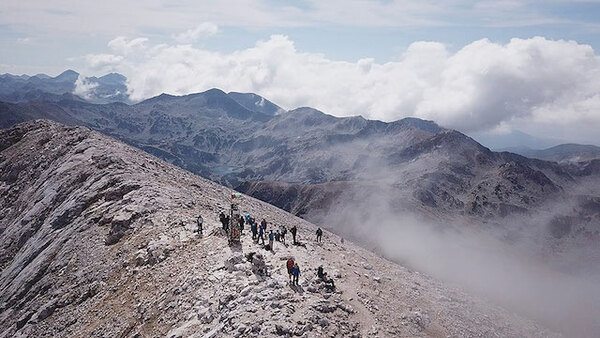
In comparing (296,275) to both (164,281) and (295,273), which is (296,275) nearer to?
(295,273)

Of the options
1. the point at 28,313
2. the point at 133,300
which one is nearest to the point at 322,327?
the point at 133,300

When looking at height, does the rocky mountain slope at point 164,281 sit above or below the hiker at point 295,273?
below

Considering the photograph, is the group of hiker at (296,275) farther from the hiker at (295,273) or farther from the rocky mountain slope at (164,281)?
the rocky mountain slope at (164,281)

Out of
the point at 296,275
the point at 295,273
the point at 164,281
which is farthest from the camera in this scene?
the point at 164,281

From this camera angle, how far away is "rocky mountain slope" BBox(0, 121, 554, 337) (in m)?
23.0

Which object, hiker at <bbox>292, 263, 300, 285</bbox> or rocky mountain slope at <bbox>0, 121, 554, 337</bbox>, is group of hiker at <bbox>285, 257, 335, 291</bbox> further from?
rocky mountain slope at <bbox>0, 121, 554, 337</bbox>

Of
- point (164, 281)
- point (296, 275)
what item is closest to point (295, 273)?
point (296, 275)

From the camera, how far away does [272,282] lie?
2464 centimetres

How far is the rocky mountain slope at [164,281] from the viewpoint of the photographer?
23047 mm

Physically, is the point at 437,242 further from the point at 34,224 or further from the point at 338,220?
the point at 34,224

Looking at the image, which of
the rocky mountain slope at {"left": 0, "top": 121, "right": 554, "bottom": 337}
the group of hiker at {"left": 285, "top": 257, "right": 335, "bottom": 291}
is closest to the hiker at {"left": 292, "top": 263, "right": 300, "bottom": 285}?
the group of hiker at {"left": 285, "top": 257, "right": 335, "bottom": 291}

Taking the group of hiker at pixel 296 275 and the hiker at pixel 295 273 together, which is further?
the group of hiker at pixel 296 275

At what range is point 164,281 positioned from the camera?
28.2 metres

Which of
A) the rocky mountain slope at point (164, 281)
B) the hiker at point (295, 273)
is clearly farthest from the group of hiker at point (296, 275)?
the rocky mountain slope at point (164, 281)
